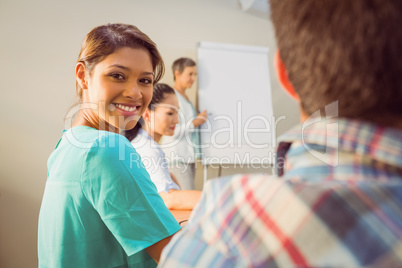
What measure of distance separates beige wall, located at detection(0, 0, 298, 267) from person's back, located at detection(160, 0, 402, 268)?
7.13 ft

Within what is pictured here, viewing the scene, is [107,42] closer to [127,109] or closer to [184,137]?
[127,109]

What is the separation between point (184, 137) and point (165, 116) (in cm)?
54

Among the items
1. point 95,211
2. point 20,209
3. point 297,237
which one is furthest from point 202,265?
point 20,209

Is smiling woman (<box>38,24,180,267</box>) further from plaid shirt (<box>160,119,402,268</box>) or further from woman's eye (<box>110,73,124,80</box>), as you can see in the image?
plaid shirt (<box>160,119,402,268</box>)

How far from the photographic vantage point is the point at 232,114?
254 centimetres

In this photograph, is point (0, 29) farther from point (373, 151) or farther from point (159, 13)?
point (373, 151)

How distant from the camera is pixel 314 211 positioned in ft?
0.85

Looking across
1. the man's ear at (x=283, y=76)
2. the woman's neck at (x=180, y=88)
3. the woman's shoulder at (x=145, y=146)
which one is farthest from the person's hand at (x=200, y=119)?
the man's ear at (x=283, y=76)

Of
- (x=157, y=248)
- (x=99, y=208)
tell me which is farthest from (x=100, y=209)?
(x=157, y=248)

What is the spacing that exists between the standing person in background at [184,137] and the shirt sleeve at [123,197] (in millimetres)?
1552

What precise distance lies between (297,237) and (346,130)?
0.35ft

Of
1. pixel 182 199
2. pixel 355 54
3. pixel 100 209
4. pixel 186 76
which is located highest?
pixel 186 76

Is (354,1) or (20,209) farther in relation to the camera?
(20,209)

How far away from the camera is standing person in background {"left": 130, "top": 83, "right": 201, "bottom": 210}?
4.11ft
